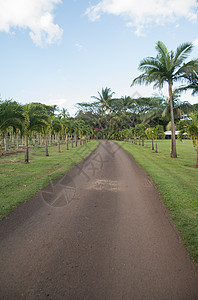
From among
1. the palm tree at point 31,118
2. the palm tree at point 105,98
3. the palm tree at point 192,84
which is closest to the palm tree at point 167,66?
the palm tree at point 192,84

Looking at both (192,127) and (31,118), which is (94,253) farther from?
(31,118)

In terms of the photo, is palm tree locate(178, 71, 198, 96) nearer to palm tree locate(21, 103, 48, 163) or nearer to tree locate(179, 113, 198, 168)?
tree locate(179, 113, 198, 168)

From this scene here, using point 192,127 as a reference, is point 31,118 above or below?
above

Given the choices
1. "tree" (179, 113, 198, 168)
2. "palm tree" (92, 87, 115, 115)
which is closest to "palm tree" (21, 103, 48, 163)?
"tree" (179, 113, 198, 168)

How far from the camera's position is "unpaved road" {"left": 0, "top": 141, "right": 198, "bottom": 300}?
2.60 m

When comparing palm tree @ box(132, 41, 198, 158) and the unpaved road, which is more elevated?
palm tree @ box(132, 41, 198, 158)

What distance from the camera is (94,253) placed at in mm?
3385

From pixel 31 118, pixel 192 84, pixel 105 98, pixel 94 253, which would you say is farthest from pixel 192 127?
pixel 105 98

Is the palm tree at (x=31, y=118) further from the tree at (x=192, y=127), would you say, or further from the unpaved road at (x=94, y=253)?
the tree at (x=192, y=127)

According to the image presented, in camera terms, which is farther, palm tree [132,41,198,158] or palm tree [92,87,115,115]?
palm tree [92,87,115,115]

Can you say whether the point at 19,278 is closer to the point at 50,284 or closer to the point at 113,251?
the point at 50,284

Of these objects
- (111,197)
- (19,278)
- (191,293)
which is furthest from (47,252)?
(111,197)

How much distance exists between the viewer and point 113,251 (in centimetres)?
345

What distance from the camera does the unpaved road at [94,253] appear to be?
260 cm
